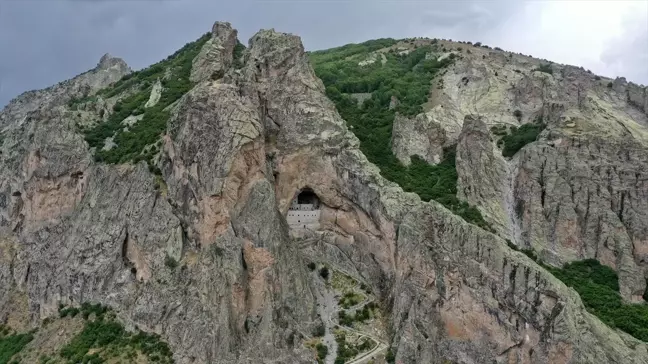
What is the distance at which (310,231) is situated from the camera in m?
65.8

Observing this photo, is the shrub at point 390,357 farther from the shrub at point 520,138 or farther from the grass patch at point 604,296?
the shrub at point 520,138

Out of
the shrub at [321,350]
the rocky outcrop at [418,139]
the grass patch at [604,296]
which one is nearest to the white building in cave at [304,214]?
the rocky outcrop at [418,139]

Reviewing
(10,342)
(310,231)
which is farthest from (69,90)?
(310,231)

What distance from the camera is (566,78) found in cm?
8738

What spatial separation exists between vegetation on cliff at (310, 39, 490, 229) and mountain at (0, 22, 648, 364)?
532 mm

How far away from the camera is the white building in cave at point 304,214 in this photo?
65562 mm

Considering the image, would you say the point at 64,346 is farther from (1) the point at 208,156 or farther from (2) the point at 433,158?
(2) the point at 433,158

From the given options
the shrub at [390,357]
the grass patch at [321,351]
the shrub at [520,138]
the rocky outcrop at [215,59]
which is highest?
the rocky outcrop at [215,59]

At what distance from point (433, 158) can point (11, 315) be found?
49962 millimetres

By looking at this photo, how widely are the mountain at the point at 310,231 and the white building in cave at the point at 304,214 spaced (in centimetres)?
20

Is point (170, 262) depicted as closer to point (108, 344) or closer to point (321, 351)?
point (108, 344)

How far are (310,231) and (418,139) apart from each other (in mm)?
19330

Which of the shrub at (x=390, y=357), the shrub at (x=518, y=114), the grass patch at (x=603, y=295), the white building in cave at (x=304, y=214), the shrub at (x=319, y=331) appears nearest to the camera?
the grass patch at (x=603, y=295)

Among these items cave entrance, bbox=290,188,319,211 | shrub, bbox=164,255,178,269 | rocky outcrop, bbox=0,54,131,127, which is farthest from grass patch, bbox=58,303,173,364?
rocky outcrop, bbox=0,54,131,127
